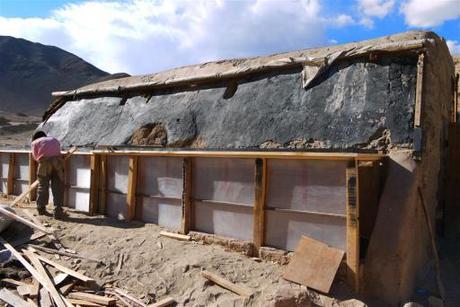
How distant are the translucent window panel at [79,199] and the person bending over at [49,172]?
0.40m

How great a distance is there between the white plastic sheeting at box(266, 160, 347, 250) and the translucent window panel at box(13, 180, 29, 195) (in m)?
7.17

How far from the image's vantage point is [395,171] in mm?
5879

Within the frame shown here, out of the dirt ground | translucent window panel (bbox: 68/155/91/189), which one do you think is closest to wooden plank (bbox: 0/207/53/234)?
the dirt ground

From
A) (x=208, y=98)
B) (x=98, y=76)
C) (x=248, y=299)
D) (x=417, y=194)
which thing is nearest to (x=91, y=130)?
(x=208, y=98)

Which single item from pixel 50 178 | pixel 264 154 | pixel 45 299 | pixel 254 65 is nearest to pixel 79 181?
pixel 50 178

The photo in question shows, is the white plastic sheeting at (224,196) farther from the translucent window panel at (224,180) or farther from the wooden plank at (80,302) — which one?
the wooden plank at (80,302)

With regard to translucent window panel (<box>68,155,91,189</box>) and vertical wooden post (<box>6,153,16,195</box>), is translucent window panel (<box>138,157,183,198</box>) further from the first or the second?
vertical wooden post (<box>6,153,16,195</box>)

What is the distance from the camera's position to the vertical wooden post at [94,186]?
909 cm

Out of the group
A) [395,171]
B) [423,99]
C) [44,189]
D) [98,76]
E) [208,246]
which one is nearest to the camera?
[395,171]

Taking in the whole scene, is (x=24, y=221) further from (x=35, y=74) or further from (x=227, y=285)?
(x=35, y=74)

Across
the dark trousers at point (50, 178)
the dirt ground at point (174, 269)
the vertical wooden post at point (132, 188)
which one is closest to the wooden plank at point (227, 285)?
the dirt ground at point (174, 269)

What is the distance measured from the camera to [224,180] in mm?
6898

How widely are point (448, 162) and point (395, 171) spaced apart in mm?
2607

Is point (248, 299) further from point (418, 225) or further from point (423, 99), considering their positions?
point (423, 99)
